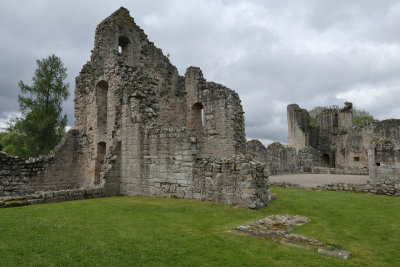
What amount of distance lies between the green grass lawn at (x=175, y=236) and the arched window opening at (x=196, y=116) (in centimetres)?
1071

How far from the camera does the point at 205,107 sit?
17.2 m

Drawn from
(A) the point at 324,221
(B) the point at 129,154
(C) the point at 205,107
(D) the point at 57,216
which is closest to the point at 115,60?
(B) the point at 129,154

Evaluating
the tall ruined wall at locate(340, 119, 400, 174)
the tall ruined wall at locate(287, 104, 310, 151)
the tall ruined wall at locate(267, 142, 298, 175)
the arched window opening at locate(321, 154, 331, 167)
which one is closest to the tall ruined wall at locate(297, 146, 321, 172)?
the tall ruined wall at locate(267, 142, 298, 175)

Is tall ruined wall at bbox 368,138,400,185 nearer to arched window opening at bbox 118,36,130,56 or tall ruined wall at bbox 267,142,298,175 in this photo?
tall ruined wall at bbox 267,142,298,175

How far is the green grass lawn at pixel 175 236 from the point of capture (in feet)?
13.0

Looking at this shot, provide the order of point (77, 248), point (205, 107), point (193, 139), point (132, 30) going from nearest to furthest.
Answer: point (77, 248) → point (193, 139) → point (205, 107) → point (132, 30)

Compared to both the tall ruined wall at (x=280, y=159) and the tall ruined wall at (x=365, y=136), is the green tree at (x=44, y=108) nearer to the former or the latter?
the tall ruined wall at (x=280, y=159)

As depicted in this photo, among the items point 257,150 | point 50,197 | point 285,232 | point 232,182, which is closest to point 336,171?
point 257,150

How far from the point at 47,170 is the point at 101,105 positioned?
463 cm

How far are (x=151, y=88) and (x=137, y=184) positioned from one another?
417cm

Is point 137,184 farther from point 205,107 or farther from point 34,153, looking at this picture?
point 34,153

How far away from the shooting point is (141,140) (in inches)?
423

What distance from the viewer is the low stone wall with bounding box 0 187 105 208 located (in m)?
7.88

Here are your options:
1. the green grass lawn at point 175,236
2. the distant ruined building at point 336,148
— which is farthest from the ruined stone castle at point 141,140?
the distant ruined building at point 336,148
